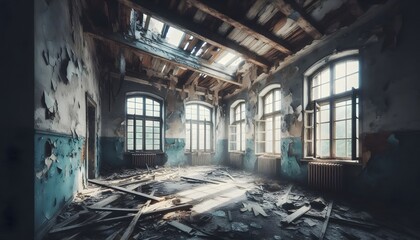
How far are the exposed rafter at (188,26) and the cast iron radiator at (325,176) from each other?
3317mm

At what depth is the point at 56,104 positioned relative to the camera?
2492 millimetres

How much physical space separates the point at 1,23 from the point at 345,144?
5786mm

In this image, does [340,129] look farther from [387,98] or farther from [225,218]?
[225,218]

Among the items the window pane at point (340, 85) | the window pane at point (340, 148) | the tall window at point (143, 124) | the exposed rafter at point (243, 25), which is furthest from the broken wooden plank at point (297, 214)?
the tall window at point (143, 124)

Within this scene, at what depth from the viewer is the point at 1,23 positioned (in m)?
1.88

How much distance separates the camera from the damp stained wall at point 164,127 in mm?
6703

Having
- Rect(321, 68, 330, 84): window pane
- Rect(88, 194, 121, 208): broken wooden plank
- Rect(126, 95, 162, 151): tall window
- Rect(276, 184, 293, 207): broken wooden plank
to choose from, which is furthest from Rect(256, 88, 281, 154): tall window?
Rect(88, 194, 121, 208): broken wooden plank

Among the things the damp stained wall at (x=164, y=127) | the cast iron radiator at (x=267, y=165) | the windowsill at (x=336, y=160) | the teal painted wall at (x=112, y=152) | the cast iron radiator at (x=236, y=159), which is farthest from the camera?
the cast iron radiator at (x=236, y=159)

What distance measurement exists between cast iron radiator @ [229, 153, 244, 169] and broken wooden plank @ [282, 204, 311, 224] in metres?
4.43

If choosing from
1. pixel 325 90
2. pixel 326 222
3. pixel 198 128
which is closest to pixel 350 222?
pixel 326 222

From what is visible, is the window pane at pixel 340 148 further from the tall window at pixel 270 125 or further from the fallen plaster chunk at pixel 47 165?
the fallen plaster chunk at pixel 47 165

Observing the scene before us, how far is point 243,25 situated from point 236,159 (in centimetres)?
562

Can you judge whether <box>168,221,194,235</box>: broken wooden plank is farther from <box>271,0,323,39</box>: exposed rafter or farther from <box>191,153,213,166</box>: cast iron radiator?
<box>191,153,213,166</box>: cast iron radiator

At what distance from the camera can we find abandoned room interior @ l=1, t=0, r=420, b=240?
8.10 feet
